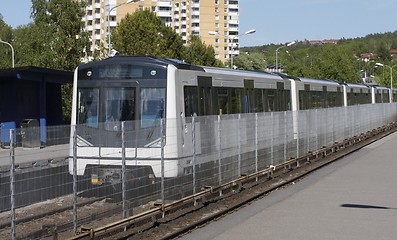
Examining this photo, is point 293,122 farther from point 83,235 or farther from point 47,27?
point 47,27

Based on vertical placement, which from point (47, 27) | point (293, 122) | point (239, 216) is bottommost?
point (239, 216)

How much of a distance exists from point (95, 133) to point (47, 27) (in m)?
34.1

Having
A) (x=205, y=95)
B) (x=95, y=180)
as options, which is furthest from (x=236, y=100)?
(x=95, y=180)

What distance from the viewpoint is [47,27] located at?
42406mm

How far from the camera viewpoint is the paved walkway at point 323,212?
9.51 m

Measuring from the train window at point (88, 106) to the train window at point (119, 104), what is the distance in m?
0.25

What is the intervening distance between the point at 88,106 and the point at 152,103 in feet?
5.07

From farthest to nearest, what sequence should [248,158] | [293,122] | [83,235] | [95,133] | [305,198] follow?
[293,122], [248,158], [305,198], [95,133], [83,235]

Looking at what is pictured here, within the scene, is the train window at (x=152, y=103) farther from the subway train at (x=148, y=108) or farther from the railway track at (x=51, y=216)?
the railway track at (x=51, y=216)

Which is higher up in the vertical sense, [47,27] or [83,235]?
[47,27]

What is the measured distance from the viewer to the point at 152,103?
13906mm

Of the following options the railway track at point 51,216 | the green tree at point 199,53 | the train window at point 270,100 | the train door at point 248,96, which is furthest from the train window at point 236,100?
the green tree at point 199,53

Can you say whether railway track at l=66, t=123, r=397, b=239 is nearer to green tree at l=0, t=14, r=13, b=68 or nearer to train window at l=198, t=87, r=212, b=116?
train window at l=198, t=87, r=212, b=116

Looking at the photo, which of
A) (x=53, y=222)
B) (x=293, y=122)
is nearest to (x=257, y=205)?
(x=53, y=222)
